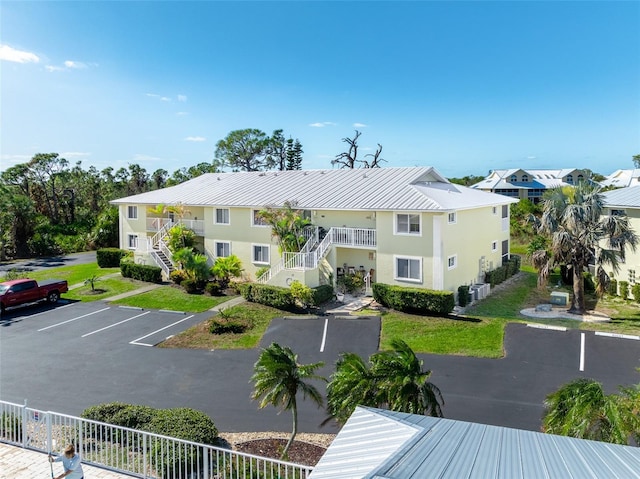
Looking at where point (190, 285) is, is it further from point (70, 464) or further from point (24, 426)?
point (70, 464)

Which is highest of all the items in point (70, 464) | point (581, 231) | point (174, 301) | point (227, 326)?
point (581, 231)

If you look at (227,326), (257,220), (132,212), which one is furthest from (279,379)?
(132,212)

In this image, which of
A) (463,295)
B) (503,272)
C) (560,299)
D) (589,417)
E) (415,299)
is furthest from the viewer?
(503,272)

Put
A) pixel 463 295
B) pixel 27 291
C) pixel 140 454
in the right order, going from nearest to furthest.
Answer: pixel 140 454, pixel 463 295, pixel 27 291

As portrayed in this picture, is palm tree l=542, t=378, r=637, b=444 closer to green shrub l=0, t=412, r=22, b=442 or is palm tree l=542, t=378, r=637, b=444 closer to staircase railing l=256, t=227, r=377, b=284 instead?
green shrub l=0, t=412, r=22, b=442

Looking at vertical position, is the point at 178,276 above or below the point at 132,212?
below

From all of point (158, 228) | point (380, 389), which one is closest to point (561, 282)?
point (380, 389)
